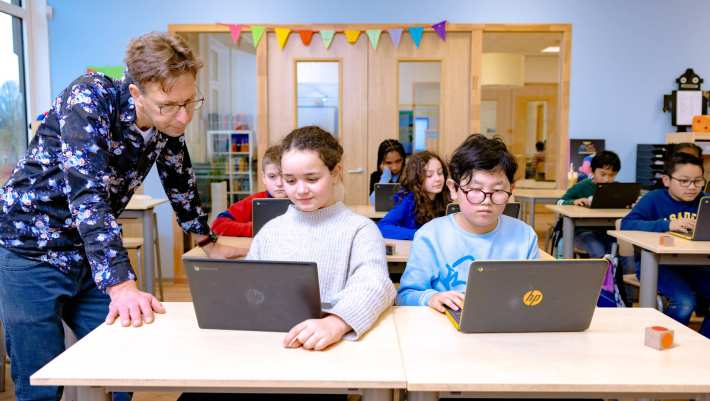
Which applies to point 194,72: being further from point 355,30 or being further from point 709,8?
point 709,8

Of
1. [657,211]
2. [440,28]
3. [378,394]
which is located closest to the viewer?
[378,394]

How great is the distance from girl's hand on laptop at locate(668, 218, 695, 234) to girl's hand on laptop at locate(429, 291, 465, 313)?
2.19 m

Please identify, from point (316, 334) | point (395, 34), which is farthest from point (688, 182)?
point (316, 334)

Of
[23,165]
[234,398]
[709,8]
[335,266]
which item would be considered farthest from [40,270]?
[709,8]

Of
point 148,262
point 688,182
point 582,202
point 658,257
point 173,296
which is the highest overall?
point 688,182

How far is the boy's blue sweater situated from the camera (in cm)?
328

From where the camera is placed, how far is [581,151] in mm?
5074

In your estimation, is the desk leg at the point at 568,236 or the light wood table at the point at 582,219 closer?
the light wood table at the point at 582,219

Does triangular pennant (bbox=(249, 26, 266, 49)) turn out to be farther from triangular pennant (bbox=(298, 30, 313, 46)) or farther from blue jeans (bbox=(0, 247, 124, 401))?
blue jeans (bbox=(0, 247, 124, 401))

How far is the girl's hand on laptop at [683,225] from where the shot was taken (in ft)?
10.1

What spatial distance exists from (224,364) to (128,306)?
0.36m

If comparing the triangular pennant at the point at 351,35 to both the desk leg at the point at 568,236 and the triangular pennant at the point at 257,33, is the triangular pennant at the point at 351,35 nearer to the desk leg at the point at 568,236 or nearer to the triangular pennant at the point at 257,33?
the triangular pennant at the point at 257,33

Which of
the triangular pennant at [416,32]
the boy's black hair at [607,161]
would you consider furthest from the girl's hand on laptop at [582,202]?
the triangular pennant at [416,32]

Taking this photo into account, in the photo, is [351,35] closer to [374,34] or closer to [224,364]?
[374,34]
